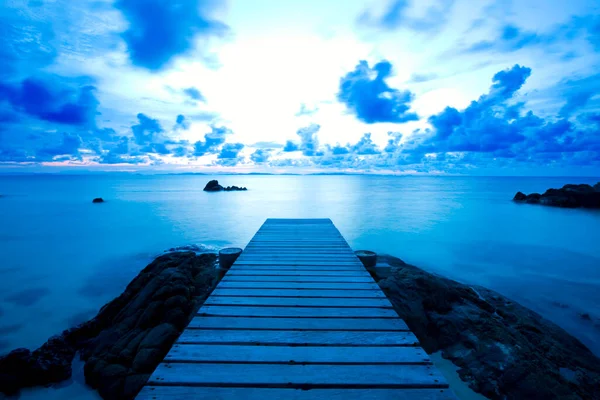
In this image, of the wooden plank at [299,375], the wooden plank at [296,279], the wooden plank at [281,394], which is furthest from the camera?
the wooden plank at [296,279]

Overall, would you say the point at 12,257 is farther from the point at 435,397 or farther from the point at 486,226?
the point at 486,226

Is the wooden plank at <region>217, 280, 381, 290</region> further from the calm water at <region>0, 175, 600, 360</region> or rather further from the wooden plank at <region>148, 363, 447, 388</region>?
the calm water at <region>0, 175, 600, 360</region>

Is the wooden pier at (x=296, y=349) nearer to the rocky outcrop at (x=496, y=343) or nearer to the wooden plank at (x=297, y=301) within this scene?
the wooden plank at (x=297, y=301)

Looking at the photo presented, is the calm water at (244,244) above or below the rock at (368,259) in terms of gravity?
below

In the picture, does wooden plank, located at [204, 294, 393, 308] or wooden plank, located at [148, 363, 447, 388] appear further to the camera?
wooden plank, located at [204, 294, 393, 308]

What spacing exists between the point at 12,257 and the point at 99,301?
9462mm

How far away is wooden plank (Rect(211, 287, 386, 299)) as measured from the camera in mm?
4516

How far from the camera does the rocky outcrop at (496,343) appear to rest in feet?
16.1

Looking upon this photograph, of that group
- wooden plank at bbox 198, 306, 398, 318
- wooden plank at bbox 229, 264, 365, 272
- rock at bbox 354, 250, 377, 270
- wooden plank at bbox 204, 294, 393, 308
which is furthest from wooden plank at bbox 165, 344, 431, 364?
rock at bbox 354, 250, 377, 270

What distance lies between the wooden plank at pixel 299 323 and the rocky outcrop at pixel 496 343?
2825 millimetres

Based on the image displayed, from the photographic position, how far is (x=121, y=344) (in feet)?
18.5

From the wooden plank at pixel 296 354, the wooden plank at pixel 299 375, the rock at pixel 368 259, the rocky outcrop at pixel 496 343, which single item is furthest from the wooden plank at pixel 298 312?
the rock at pixel 368 259

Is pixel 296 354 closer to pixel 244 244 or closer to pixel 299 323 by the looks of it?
pixel 299 323

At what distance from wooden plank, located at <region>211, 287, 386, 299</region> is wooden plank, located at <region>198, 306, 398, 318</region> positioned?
0.43 meters
